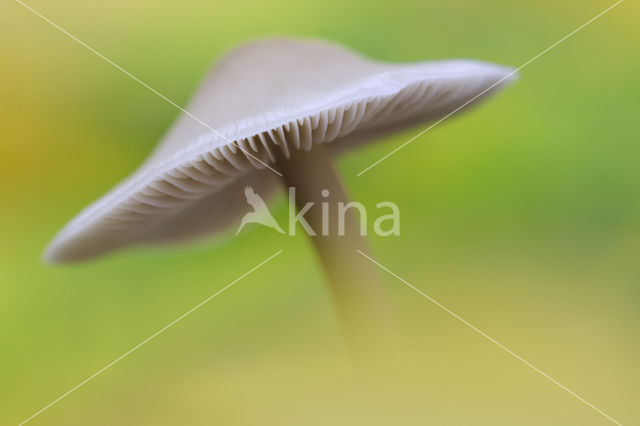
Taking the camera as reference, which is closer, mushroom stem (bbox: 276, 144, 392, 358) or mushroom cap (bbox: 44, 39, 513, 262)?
mushroom cap (bbox: 44, 39, 513, 262)

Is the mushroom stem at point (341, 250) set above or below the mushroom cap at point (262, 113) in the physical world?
below

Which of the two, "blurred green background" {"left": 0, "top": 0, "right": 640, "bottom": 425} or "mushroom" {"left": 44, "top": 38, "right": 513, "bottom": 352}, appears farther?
"blurred green background" {"left": 0, "top": 0, "right": 640, "bottom": 425}

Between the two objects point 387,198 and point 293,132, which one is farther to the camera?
point 387,198

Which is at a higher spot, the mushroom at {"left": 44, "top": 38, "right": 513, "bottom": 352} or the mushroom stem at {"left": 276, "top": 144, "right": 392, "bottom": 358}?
the mushroom at {"left": 44, "top": 38, "right": 513, "bottom": 352}

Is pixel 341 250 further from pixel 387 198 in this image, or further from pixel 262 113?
pixel 387 198

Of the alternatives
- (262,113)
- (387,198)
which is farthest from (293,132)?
(387,198)
